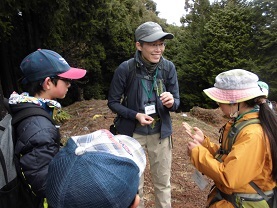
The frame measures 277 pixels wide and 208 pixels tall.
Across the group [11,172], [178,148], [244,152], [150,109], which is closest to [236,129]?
[244,152]

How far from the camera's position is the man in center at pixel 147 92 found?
119 inches

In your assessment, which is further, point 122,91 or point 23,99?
point 122,91

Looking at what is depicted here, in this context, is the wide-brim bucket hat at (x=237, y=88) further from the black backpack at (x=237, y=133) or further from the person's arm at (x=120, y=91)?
the person's arm at (x=120, y=91)

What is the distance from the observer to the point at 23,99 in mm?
1988

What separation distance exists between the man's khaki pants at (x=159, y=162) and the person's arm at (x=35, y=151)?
147cm

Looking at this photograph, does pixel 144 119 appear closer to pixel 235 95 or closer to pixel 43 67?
pixel 235 95

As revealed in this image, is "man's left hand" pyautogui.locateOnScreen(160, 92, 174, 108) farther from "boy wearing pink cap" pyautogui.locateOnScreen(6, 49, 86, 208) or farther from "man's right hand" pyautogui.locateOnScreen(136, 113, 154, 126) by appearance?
"boy wearing pink cap" pyautogui.locateOnScreen(6, 49, 86, 208)

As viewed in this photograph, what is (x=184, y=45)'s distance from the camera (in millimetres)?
26781

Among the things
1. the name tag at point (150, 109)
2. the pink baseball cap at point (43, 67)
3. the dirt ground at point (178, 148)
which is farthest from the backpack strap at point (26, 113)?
the dirt ground at point (178, 148)

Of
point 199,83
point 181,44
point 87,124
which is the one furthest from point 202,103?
point 87,124

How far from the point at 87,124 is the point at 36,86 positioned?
566cm

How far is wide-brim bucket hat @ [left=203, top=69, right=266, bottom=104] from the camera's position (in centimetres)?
211

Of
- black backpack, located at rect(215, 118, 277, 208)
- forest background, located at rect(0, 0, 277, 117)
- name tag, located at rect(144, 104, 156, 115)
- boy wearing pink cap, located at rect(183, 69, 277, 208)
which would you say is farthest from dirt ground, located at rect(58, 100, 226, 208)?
forest background, located at rect(0, 0, 277, 117)

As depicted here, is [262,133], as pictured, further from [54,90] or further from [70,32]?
[70,32]
